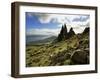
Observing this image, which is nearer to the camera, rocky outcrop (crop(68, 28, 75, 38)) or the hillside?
the hillside

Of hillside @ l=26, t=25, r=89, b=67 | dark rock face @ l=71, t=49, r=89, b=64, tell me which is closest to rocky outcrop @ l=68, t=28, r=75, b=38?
hillside @ l=26, t=25, r=89, b=67

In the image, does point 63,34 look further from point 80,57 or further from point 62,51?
point 80,57

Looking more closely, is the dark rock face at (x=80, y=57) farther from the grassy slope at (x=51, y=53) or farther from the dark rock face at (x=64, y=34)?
the dark rock face at (x=64, y=34)

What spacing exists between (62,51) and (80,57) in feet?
0.65

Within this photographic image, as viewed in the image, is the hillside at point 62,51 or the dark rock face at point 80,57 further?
the dark rock face at point 80,57

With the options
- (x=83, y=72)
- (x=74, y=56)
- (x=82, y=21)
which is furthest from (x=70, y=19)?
(x=83, y=72)

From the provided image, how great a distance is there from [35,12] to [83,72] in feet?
2.35

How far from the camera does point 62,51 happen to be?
2.19m

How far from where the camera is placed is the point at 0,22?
6.30 feet

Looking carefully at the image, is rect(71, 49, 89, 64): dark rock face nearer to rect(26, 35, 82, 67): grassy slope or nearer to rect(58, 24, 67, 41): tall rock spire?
rect(26, 35, 82, 67): grassy slope

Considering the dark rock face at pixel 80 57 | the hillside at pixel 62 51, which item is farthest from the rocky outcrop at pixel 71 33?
the dark rock face at pixel 80 57

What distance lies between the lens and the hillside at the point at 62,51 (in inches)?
82.1

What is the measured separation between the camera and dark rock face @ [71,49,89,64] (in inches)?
88.3

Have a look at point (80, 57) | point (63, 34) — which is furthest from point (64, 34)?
point (80, 57)
